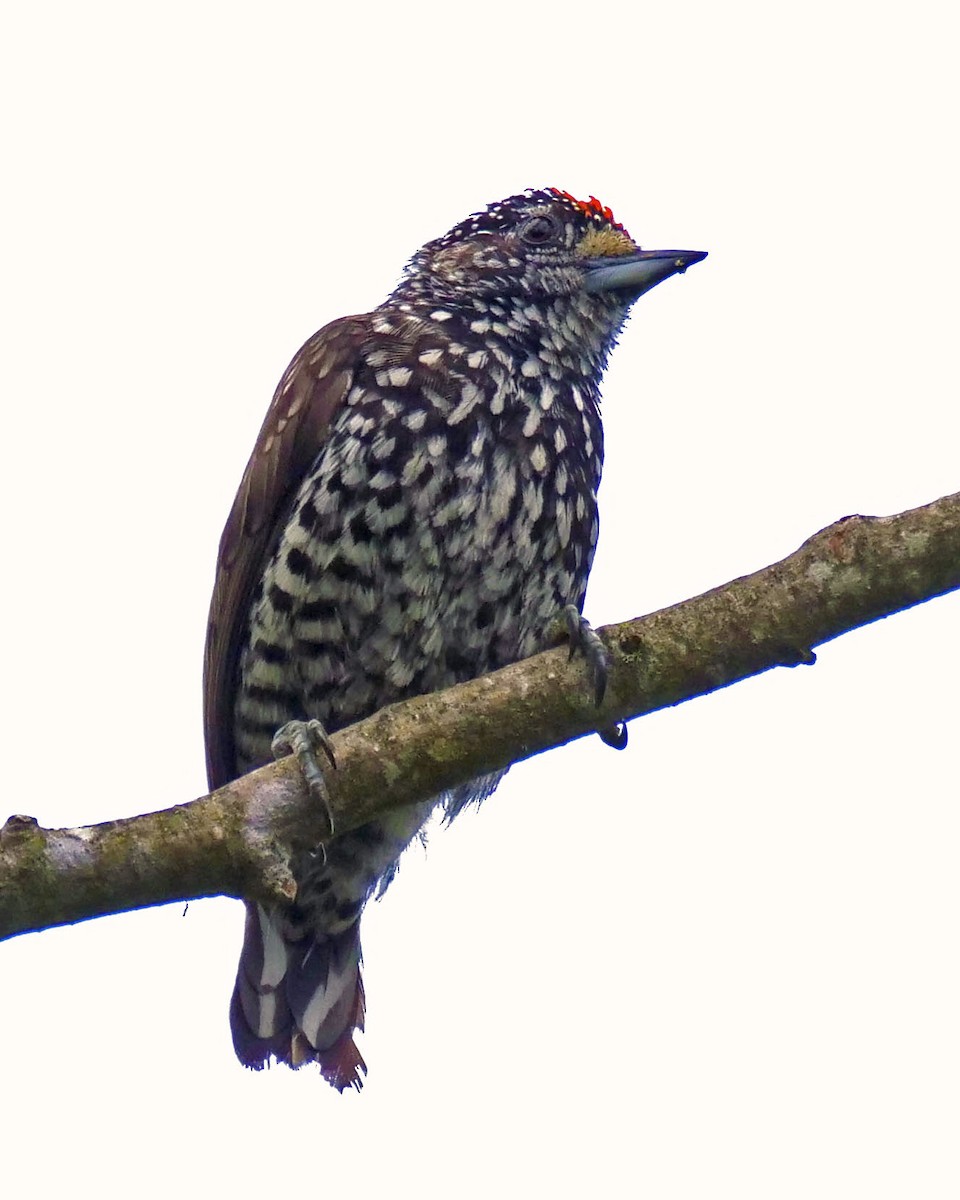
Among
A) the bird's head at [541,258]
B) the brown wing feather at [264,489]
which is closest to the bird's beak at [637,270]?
the bird's head at [541,258]

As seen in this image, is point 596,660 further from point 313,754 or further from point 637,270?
point 637,270

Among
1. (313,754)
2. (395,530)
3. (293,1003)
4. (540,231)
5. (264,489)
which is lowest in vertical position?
(293,1003)

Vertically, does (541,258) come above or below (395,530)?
above

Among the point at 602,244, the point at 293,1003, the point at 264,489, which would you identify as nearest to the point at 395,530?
the point at 264,489

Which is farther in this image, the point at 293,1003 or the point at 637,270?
the point at 637,270

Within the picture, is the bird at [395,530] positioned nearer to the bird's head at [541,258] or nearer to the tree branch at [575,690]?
the bird's head at [541,258]

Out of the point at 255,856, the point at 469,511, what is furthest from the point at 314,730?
the point at 469,511

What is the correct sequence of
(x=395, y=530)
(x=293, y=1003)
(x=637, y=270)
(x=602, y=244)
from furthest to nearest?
(x=602, y=244)
(x=637, y=270)
(x=293, y=1003)
(x=395, y=530)
